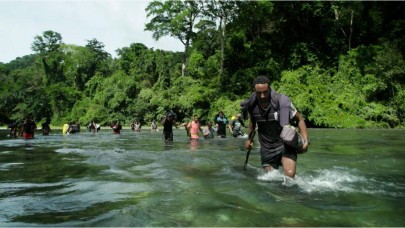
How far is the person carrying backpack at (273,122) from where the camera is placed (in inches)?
228

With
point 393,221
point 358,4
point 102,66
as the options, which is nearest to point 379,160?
point 393,221

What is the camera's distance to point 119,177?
729cm

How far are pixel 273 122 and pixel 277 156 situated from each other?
1.87ft

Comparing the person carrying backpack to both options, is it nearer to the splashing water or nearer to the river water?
the splashing water

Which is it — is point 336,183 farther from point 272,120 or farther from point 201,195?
point 201,195

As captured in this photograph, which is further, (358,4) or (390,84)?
(358,4)

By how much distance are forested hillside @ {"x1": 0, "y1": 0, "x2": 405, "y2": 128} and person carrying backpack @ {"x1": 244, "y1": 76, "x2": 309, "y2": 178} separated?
26.7 m

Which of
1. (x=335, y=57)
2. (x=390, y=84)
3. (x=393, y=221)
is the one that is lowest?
(x=393, y=221)

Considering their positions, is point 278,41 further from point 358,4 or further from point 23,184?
point 23,184

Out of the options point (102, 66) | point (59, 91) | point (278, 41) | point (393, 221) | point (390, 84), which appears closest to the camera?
point (393, 221)

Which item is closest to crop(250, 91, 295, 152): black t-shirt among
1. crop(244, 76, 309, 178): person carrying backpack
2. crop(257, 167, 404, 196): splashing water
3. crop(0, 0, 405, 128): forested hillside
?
crop(244, 76, 309, 178): person carrying backpack

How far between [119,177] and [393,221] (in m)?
4.91

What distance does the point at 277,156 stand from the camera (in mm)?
6082

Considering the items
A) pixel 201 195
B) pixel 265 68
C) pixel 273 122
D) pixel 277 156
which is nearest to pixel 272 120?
pixel 273 122
